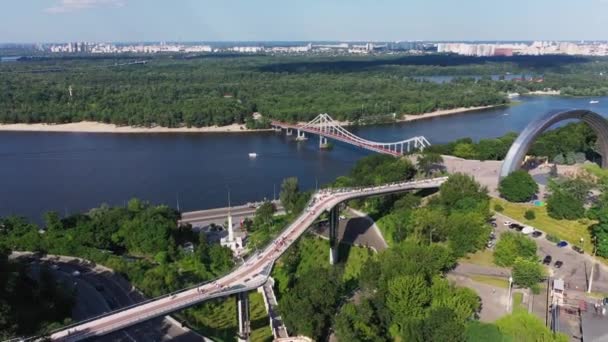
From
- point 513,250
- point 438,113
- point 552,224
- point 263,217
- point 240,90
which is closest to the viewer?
point 513,250

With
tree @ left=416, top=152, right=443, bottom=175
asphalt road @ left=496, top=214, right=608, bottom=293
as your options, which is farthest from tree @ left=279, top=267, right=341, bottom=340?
tree @ left=416, top=152, right=443, bottom=175

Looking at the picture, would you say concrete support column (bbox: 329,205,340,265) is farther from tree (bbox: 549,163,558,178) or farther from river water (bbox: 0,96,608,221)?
tree (bbox: 549,163,558,178)

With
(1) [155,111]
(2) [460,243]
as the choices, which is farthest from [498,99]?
(2) [460,243]

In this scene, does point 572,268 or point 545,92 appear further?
point 545,92

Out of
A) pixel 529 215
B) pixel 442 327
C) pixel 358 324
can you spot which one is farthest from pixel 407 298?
pixel 529 215

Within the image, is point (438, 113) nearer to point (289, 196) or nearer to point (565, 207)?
point (289, 196)

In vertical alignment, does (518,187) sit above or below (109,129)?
above

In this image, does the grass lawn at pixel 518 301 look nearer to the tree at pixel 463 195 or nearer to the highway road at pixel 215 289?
the tree at pixel 463 195
